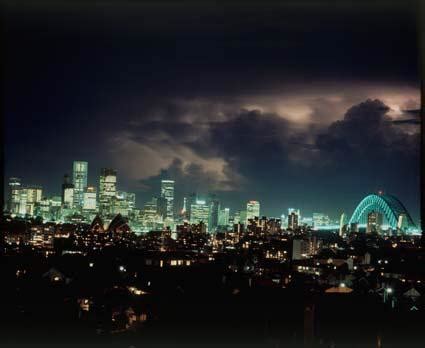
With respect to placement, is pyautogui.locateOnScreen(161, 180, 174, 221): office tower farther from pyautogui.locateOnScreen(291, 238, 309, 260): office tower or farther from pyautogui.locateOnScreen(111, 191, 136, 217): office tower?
pyautogui.locateOnScreen(291, 238, 309, 260): office tower

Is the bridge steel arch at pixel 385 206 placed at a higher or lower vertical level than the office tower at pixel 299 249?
higher

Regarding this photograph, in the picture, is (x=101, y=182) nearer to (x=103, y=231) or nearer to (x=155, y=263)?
(x=155, y=263)

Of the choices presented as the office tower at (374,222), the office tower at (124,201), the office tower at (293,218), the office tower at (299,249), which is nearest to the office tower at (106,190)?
the office tower at (124,201)

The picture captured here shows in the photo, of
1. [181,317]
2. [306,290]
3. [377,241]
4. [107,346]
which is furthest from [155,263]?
[377,241]

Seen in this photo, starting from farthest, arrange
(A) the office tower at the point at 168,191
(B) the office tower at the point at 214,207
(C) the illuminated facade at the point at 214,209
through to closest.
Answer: (C) the illuminated facade at the point at 214,209 → (B) the office tower at the point at 214,207 → (A) the office tower at the point at 168,191

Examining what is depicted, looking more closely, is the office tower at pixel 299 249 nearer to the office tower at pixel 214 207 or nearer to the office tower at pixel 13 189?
the office tower at pixel 214 207

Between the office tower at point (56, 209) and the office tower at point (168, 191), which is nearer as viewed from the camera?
the office tower at point (168, 191)

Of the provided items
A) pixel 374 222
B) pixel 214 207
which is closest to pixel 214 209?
pixel 214 207

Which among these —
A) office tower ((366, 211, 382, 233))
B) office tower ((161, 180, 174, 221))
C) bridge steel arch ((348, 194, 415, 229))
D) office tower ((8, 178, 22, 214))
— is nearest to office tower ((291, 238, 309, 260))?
bridge steel arch ((348, 194, 415, 229))
